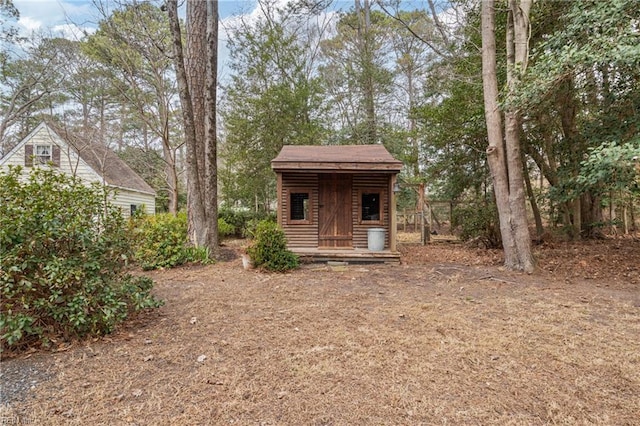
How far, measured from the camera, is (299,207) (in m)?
8.82

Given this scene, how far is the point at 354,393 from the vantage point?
7.25ft

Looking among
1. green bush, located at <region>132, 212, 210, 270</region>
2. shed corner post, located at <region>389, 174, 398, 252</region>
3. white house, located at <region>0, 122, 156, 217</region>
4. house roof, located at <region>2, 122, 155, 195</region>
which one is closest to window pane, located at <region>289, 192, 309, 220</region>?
shed corner post, located at <region>389, 174, 398, 252</region>

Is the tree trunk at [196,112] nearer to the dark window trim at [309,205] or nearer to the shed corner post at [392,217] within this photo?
the dark window trim at [309,205]

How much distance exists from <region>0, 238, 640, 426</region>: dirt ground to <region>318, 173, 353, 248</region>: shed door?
363cm

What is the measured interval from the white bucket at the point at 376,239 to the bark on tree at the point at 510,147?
275cm

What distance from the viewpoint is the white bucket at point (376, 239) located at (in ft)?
26.0

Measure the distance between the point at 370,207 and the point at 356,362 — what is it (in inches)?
254

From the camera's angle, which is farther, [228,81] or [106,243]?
[228,81]

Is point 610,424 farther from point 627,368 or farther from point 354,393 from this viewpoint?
point 354,393

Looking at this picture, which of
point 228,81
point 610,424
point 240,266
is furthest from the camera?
point 228,81

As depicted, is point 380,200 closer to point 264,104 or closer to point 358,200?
point 358,200

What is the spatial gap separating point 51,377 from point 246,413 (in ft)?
5.57

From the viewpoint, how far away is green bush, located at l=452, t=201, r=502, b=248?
9.37 m

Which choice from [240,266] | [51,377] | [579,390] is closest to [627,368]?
[579,390]
